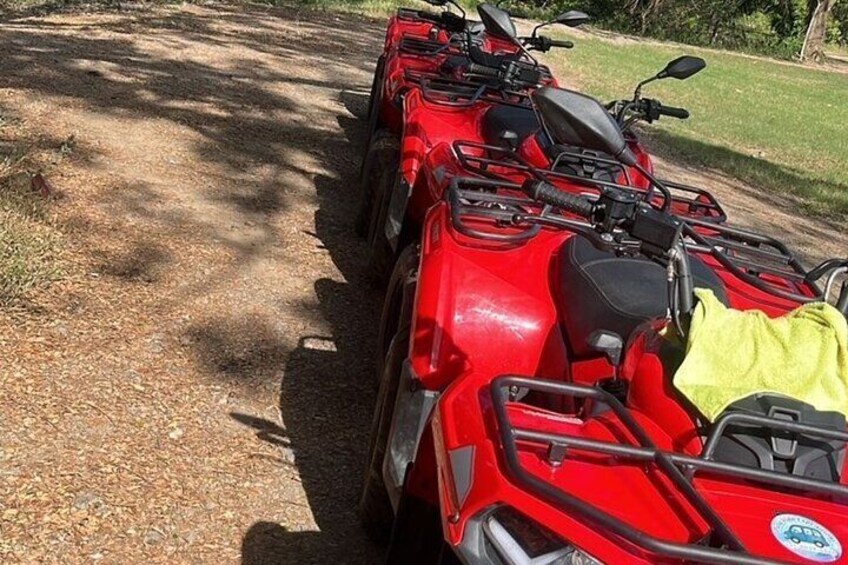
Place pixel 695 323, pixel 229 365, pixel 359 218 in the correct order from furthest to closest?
pixel 359 218 < pixel 229 365 < pixel 695 323

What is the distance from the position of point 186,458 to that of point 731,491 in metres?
1.98

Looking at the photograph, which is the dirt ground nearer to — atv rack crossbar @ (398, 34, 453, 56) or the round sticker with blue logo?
atv rack crossbar @ (398, 34, 453, 56)

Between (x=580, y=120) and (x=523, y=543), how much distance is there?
2.98ft

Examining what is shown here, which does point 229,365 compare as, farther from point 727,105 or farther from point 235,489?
point 727,105

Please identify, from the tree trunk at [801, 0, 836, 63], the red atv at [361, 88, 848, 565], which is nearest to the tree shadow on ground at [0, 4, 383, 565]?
the red atv at [361, 88, 848, 565]

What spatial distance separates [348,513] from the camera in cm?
312

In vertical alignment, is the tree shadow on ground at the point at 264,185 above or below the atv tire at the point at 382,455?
below

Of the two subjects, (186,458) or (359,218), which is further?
(359,218)

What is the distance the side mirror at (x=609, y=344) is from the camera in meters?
2.24

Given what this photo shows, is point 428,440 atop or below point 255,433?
atop

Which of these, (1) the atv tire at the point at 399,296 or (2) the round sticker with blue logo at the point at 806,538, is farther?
(1) the atv tire at the point at 399,296

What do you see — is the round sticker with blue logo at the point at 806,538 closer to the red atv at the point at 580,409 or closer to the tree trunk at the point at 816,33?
the red atv at the point at 580,409

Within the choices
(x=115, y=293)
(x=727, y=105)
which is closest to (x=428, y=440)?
(x=115, y=293)

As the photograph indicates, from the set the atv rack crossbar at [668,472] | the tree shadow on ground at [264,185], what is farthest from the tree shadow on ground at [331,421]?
the atv rack crossbar at [668,472]
